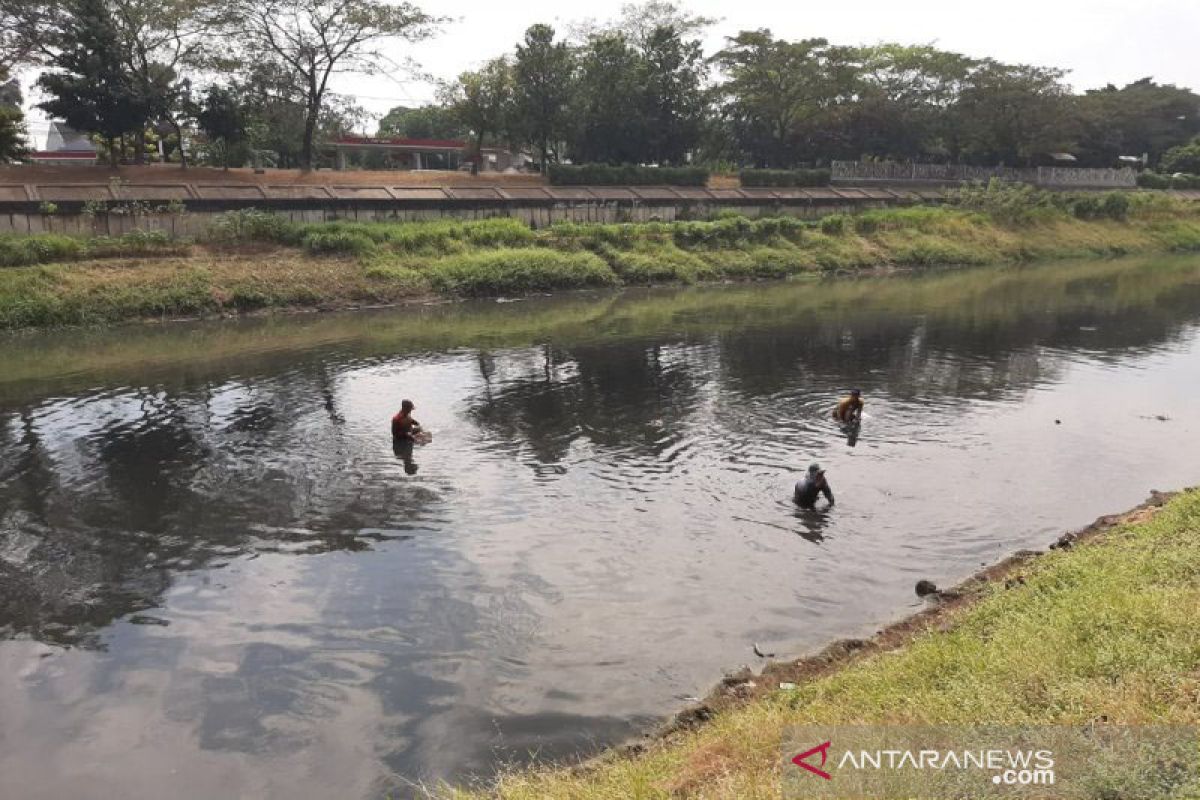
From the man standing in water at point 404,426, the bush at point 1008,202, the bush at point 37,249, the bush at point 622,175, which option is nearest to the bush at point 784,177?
the bush at point 622,175

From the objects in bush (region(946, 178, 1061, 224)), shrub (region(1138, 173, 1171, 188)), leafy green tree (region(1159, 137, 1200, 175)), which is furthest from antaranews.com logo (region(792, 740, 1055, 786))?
leafy green tree (region(1159, 137, 1200, 175))

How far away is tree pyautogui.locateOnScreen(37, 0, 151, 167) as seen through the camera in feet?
185

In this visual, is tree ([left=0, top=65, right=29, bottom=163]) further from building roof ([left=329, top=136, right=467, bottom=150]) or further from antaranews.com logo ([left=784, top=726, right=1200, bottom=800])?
antaranews.com logo ([left=784, top=726, right=1200, bottom=800])

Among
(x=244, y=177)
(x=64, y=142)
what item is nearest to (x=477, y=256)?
(x=244, y=177)

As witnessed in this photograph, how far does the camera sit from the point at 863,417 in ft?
88.4

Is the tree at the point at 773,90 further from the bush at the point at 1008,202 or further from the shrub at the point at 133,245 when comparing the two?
the shrub at the point at 133,245

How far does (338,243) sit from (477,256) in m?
8.61

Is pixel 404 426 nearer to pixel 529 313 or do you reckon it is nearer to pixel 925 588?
pixel 925 588

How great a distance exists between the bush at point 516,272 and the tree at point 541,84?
71.8 feet

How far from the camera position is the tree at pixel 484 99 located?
74938mm

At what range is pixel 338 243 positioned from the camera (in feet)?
174

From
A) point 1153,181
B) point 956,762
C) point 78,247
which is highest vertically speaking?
point 1153,181

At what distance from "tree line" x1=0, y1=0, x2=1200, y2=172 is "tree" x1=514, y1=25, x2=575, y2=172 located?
0.13 metres

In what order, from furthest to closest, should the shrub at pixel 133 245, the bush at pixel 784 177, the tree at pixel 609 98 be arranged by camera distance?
the bush at pixel 784 177 < the tree at pixel 609 98 < the shrub at pixel 133 245
